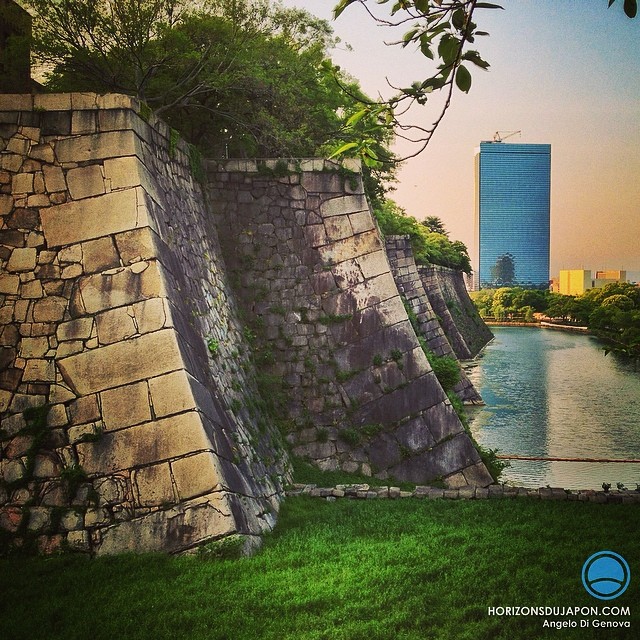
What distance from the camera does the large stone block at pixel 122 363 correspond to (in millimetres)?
5734

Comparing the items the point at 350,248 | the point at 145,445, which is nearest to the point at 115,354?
the point at 145,445

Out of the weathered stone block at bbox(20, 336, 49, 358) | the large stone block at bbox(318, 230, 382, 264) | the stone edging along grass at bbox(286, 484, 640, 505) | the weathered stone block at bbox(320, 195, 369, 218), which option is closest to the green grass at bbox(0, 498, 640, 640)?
the stone edging along grass at bbox(286, 484, 640, 505)

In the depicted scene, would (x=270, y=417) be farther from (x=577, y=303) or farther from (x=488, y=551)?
(x=577, y=303)

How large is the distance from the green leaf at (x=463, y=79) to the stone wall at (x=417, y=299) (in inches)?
707

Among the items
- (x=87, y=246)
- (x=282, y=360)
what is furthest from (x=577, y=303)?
(x=87, y=246)

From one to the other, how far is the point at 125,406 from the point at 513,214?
384ft

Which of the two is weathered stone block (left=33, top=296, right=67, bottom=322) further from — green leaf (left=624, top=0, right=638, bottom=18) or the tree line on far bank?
the tree line on far bank

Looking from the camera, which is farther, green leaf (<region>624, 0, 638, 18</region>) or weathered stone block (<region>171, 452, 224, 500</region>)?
weathered stone block (<region>171, 452, 224, 500</region>)

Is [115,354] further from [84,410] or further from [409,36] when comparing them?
[409,36]

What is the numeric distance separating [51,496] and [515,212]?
116703 millimetres

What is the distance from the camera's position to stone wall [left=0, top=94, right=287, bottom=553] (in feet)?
17.6

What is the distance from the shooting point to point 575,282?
70.6 metres

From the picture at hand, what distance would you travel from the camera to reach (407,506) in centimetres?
737

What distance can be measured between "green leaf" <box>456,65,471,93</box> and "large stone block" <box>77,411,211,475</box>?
3.90 m
